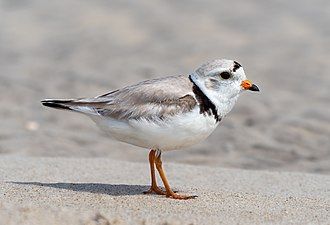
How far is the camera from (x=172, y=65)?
10.8 metres

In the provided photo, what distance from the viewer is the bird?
16.3 feet

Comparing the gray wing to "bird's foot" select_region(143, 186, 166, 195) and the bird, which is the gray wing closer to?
the bird

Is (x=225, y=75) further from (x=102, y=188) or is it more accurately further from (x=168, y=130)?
(x=102, y=188)

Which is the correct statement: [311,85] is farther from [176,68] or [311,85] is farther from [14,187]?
[14,187]

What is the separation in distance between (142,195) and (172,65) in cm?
580

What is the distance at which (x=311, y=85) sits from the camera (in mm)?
9953

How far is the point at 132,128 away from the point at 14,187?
2.82ft

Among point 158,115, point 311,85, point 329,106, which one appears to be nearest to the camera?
point 158,115

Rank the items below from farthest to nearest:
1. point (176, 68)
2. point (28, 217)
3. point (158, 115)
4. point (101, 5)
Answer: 1. point (101, 5)
2. point (176, 68)
3. point (158, 115)
4. point (28, 217)

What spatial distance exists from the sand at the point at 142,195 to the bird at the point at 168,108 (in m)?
0.35

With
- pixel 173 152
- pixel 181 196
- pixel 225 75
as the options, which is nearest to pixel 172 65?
pixel 173 152

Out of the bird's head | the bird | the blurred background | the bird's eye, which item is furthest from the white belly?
the blurred background

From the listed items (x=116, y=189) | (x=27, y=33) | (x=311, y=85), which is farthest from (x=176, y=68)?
(x=116, y=189)

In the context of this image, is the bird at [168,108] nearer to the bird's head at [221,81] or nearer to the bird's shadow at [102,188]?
the bird's head at [221,81]
